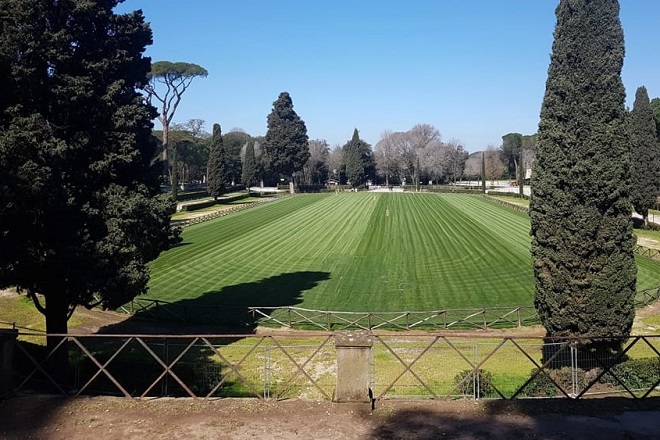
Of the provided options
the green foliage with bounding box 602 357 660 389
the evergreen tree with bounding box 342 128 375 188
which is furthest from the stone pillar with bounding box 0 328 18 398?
the evergreen tree with bounding box 342 128 375 188

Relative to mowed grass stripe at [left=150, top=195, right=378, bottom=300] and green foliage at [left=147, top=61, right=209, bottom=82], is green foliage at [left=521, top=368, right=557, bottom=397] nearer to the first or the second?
mowed grass stripe at [left=150, top=195, right=378, bottom=300]

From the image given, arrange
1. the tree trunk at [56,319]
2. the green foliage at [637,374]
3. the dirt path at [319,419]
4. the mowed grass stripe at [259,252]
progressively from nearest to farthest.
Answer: the dirt path at [319,419] → the green foliage at [637,374] → the tree trunk at [56,319] → the mowed grass stripe at [259,252]

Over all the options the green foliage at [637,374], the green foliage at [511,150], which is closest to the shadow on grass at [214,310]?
the green foliage at [637,374]

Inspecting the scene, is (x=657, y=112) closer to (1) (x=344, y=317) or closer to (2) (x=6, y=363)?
(1) (x=344, y=317)

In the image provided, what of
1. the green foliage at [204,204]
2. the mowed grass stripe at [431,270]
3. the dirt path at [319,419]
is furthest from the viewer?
the green foliage at [204,204]

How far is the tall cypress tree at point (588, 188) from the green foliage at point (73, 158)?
1244cm

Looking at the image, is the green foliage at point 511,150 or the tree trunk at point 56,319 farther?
the green foliage at point 511,150

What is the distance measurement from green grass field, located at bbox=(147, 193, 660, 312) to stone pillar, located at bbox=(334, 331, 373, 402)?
1538cm

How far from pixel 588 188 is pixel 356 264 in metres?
20.0

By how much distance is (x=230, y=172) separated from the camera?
112 m

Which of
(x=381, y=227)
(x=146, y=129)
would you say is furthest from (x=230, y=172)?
(x=146, y=129)

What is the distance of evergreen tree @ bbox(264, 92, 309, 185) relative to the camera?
97.5 m

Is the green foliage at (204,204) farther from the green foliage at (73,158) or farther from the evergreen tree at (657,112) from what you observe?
the evergreen tree at (657,112)

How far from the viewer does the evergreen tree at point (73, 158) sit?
1490cm
